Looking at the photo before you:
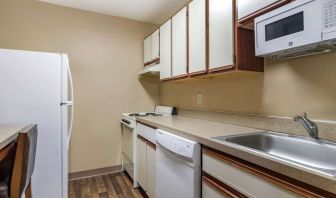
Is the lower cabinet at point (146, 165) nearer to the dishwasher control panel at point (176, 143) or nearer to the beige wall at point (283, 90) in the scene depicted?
the dishwasher control panel at point (176, 143)

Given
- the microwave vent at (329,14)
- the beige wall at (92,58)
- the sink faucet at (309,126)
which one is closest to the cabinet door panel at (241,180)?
the sink faucet at (309,126)

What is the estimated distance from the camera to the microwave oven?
0.96m

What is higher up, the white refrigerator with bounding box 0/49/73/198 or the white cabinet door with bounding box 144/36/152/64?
the white cabinet door with bounding box 144/36/152/64

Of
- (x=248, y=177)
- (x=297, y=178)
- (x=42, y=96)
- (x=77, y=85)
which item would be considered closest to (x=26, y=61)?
(x=42, y=96)

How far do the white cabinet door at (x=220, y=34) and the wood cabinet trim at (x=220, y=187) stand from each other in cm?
83

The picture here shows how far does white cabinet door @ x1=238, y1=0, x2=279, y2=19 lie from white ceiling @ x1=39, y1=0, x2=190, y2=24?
124 cm

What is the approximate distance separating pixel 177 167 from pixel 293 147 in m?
0.79

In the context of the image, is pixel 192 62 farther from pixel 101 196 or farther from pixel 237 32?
pixel 101 196

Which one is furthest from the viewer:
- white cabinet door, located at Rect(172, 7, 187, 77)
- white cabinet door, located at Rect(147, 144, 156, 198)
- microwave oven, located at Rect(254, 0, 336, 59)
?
white cabinet door, located at Rect(172, 7, 187, 77)

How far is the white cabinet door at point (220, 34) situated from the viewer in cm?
153

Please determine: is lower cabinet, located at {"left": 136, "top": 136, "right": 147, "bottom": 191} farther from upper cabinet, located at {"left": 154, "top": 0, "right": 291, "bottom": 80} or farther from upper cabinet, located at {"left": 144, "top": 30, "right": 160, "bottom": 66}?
upper cabinet, located at {"left": 144, "top": 30, "right": 160, "bottom": 66}

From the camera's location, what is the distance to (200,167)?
130cm

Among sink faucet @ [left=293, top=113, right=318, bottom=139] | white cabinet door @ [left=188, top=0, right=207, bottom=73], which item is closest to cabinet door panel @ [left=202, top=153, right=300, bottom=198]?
sink faucet @ [left=293, top=113, right=318, bottom=139]

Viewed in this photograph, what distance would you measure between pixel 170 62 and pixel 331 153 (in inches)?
67.1
